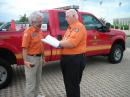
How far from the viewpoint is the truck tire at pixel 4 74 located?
6578 millimetres

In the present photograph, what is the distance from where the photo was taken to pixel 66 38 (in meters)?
4.42

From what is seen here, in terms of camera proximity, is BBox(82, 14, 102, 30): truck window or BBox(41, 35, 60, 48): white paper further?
BBox(82, 14, 102, 30): truck window

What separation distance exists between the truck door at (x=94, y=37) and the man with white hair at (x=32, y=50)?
3.55m

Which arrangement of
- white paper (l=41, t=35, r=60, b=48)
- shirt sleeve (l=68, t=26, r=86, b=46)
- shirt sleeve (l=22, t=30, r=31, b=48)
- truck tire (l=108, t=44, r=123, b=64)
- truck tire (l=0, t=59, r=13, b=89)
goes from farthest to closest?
truck tire (l=108, t=44, r=123, b=64) < truck tire (l=0, t=59, r=13, b=89) < shirt sleeve (l=22, t=30, r=31, b=48) < white paper (l=41, t=35, r=60, b=48) < shirt sleeve (l=68, t=26, r=86, b=46)

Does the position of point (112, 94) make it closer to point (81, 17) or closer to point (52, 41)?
point (52, 41)

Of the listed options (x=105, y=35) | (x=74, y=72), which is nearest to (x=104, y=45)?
(x=105, y=35)

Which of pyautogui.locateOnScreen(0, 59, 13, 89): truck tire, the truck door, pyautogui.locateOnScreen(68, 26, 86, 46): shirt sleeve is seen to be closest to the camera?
pyautogui.locateOnScreen(68, 26, 86, 46): shirt sleeve

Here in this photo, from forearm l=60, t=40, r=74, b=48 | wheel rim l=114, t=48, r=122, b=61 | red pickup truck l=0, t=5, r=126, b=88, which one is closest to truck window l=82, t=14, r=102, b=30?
red pickup truck l=0, t=5, r=126, b=88

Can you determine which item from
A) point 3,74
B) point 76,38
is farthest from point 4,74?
point 76,38

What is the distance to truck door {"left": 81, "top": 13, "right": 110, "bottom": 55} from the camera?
8.53m

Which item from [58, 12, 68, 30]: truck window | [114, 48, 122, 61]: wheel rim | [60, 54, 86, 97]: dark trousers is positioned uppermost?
[58, 12, 68, 30]: truck window

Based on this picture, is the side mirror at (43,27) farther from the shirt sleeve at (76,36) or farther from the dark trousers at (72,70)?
the shirt sleeve at (76,36)

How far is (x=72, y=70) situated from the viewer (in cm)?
454

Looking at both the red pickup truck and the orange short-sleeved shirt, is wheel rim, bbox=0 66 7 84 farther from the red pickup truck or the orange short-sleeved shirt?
the orange short-sleeved shirt
